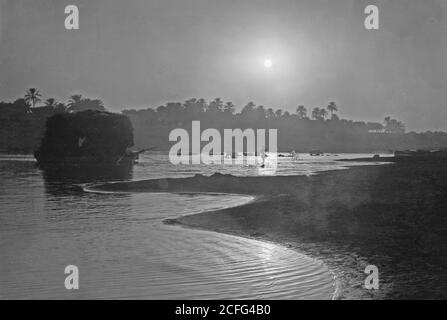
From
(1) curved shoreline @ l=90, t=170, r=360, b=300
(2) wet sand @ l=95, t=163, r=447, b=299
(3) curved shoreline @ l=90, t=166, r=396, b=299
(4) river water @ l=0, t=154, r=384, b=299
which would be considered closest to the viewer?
(4) river water @ l=0, t=154, r=384, b=299

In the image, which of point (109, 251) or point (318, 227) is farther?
point (318, 227)

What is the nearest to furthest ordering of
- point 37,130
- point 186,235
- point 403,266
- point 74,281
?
1. point 74,281
2. point 403,266
3. point 186,235
4. point 37,130

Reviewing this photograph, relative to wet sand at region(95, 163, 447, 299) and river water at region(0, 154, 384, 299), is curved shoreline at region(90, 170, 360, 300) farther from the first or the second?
river water at region(0, 154, 384, 299)

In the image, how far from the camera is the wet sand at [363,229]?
397 inches

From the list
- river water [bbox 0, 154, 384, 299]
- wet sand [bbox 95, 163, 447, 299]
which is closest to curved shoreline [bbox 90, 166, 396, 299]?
wet sand [bbox 95, 163, 447, 299]

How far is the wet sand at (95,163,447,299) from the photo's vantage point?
1008 centimetres

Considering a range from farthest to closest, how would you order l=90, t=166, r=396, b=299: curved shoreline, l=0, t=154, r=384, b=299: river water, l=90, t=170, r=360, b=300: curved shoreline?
l=90, t=170, r=360, b=300: curved shoreline, l=90, t=166, r=396, b=299: curved shoreline, l=0, t=154, r=384, b=299: river water

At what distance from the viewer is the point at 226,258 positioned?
12523 millimetres

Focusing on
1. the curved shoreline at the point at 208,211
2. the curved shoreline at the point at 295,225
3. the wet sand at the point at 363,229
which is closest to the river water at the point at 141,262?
the curved shoreline at the point at 208,211

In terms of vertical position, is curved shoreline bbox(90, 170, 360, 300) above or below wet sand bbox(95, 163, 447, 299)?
below

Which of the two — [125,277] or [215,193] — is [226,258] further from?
[215,193]

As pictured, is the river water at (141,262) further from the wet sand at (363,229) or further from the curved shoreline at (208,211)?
the wet sand at (363,229)

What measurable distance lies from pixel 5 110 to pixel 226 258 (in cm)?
18824
